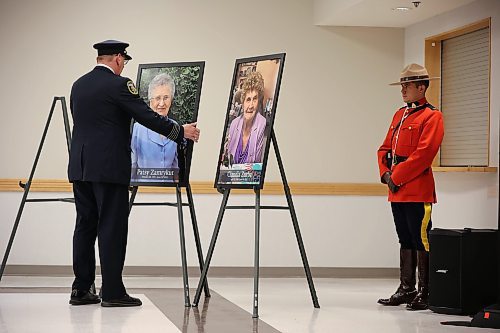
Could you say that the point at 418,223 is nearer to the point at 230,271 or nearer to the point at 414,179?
the point at 414,179

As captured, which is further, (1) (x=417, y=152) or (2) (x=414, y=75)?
(2) (x=414, y=75)

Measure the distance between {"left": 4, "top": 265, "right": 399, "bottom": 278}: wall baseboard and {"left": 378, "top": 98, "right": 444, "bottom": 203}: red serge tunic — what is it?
2.65 m

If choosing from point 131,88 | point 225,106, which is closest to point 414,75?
point 131,88

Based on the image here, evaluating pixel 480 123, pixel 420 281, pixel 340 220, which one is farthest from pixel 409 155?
pixel 340 220

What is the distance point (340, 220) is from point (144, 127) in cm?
305

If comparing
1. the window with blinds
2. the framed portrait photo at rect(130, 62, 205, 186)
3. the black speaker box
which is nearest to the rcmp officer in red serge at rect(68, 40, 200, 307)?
the framed portrait photo at rect(130, 62, 205, 186)

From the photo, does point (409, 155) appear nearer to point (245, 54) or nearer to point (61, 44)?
point (245, 54)

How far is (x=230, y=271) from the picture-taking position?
30.0 feet

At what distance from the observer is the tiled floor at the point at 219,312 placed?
5703mm

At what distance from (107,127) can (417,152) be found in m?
2.19

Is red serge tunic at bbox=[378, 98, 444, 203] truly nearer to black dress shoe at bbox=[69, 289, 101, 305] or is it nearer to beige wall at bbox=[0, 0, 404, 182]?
black dress shoe at bbox=[69, 289, 101, 305]

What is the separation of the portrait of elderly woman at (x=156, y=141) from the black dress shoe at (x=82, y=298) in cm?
92

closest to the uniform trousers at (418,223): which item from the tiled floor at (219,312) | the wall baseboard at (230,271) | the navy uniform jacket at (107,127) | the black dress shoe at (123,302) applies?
the tiled floor at (219,312)

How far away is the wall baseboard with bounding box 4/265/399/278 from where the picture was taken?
29.2 ft
